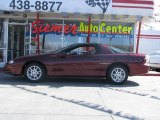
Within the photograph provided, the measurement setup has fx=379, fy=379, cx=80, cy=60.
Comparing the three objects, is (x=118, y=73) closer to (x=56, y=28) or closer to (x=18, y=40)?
(x=56, y=28)

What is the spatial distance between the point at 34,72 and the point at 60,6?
13.0 ft

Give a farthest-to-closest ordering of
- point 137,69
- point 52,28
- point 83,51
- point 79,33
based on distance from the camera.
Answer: point 79,33, point 52,28, point 83,51, point 137,69

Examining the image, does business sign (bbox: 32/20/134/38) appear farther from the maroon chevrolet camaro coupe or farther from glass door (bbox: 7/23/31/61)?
the maroon chevrolet camaro coupe

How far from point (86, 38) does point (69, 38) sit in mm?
853

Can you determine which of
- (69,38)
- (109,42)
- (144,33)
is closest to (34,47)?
(69,38)

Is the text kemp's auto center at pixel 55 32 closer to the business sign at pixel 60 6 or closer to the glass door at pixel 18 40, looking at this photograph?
the glass door at pixel 18 40

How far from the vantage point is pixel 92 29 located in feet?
62.4

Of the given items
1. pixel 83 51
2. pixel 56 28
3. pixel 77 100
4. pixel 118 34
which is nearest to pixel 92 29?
pixel 118 34

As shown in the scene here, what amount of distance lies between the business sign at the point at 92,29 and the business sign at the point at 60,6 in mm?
2765

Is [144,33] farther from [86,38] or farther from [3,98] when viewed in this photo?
[3,98]

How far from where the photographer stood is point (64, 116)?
309 inches

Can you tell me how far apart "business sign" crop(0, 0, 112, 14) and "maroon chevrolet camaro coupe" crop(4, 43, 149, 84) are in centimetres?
323

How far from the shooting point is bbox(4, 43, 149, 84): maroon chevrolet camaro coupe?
1321 cm

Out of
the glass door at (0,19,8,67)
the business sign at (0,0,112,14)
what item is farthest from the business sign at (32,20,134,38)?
the business sign at (0,0,112,14)
